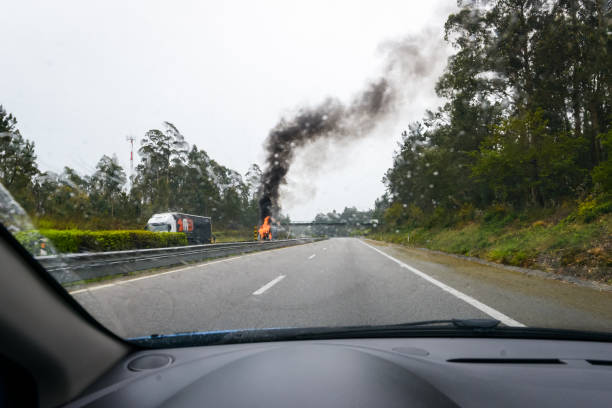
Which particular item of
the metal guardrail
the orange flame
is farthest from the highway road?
the orange flame

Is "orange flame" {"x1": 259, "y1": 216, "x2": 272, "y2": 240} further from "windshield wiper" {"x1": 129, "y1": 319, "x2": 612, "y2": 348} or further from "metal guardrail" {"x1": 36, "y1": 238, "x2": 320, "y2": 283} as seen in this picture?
"windshield wiper" {"x1": 129, "y1": 319, "x2": 612, "y2": 348}

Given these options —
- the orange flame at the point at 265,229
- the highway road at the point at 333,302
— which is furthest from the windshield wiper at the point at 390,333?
the orange flame at the point at 265,229

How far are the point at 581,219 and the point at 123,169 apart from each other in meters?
16.2

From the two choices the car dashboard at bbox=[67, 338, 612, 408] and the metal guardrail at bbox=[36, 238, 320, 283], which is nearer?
the car dashboard at bbox=[67, 338, 612, 408]

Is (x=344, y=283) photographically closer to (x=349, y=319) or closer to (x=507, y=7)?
(x=349, y=319)

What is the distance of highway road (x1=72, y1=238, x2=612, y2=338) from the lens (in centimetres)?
382

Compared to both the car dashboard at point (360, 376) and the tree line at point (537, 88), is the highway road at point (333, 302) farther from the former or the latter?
the tree line at point (537, 88)

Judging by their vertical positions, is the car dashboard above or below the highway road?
above

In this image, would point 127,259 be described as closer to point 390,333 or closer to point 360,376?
point 390,333

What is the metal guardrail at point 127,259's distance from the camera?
1.63 metres

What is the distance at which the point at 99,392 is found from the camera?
4.66ft

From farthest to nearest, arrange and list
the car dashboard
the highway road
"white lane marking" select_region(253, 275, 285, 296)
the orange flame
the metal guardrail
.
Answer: the orange flame
"white lane marking" select_region(253, 275, 285, 296)
the highway road
the metal guardrail
the car dashboard

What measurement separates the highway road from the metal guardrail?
0.54 ft

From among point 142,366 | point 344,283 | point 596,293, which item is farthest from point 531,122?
point 142,366
